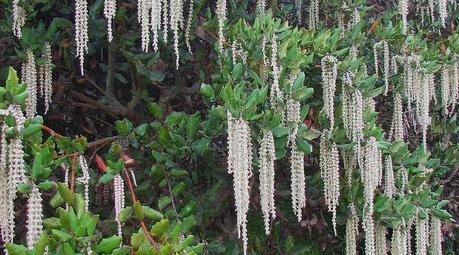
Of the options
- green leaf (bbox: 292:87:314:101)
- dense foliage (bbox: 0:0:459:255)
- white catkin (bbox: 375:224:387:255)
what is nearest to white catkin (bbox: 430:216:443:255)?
dense foliage (bbox: 0:0:459:255)

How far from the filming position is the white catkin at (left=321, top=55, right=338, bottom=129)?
3.36m

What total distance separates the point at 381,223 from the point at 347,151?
0.50 m

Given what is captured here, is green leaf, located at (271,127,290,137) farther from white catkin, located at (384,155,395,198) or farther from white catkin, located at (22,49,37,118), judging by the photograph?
white catkin, located at (22,49,37,118)

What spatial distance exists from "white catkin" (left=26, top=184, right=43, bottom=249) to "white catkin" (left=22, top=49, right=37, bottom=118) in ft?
2.69

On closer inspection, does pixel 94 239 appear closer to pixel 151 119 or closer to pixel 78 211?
pixel 78 211

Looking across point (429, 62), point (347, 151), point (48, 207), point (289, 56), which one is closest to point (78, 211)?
point (48, 207)

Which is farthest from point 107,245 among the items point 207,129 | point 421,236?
point 421,236

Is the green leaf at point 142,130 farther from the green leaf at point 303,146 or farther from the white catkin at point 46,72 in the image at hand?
the green leaf at point 303,146

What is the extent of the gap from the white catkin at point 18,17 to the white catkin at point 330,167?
1.54 metres

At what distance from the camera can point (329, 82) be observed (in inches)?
134

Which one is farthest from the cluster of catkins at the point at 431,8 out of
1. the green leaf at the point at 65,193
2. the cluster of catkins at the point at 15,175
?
the cluster of catkins at the point at 15,175

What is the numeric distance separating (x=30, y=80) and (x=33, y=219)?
3.45 ft

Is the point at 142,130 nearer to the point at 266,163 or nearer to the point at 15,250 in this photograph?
the point at 266,163

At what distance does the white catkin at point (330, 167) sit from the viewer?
3.36 metres
